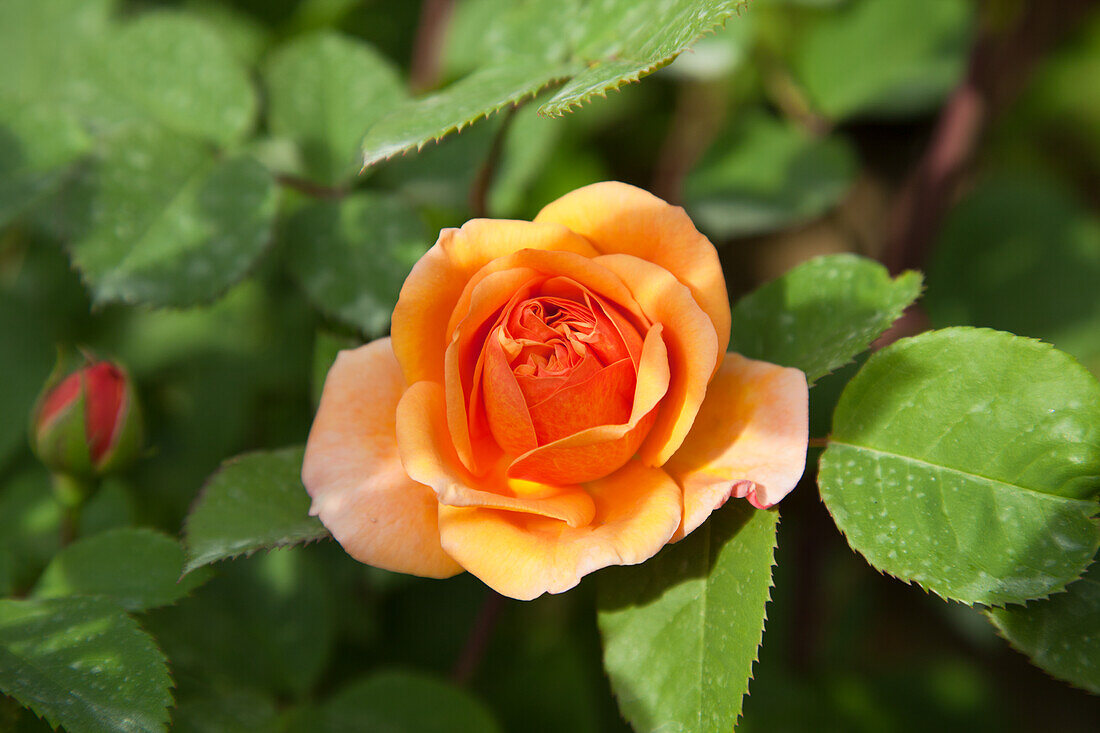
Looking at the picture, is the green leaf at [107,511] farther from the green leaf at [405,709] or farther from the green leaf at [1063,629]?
the green leaf at [1063,629]

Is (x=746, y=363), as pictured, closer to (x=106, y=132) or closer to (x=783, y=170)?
(x=783, y=170)

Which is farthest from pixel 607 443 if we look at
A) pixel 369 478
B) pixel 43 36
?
pixel 43 36

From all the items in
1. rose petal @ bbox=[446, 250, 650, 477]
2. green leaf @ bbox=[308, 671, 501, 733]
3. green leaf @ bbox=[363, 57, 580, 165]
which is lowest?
green leaf @ bbox=[308, 671, 501, 733]

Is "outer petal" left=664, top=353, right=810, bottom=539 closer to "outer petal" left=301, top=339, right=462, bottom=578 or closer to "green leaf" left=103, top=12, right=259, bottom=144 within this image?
"outer petal" left=301, top=339, right=462, bottom=578

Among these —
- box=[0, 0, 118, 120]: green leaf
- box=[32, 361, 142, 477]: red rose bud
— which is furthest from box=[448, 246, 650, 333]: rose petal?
box=[0, 0, 118, 120]: green leaf

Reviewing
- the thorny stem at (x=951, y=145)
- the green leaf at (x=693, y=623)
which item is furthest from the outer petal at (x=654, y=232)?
the thorny stem at (x=951, y=145)

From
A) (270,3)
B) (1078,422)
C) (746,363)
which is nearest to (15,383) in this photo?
(270,3)
